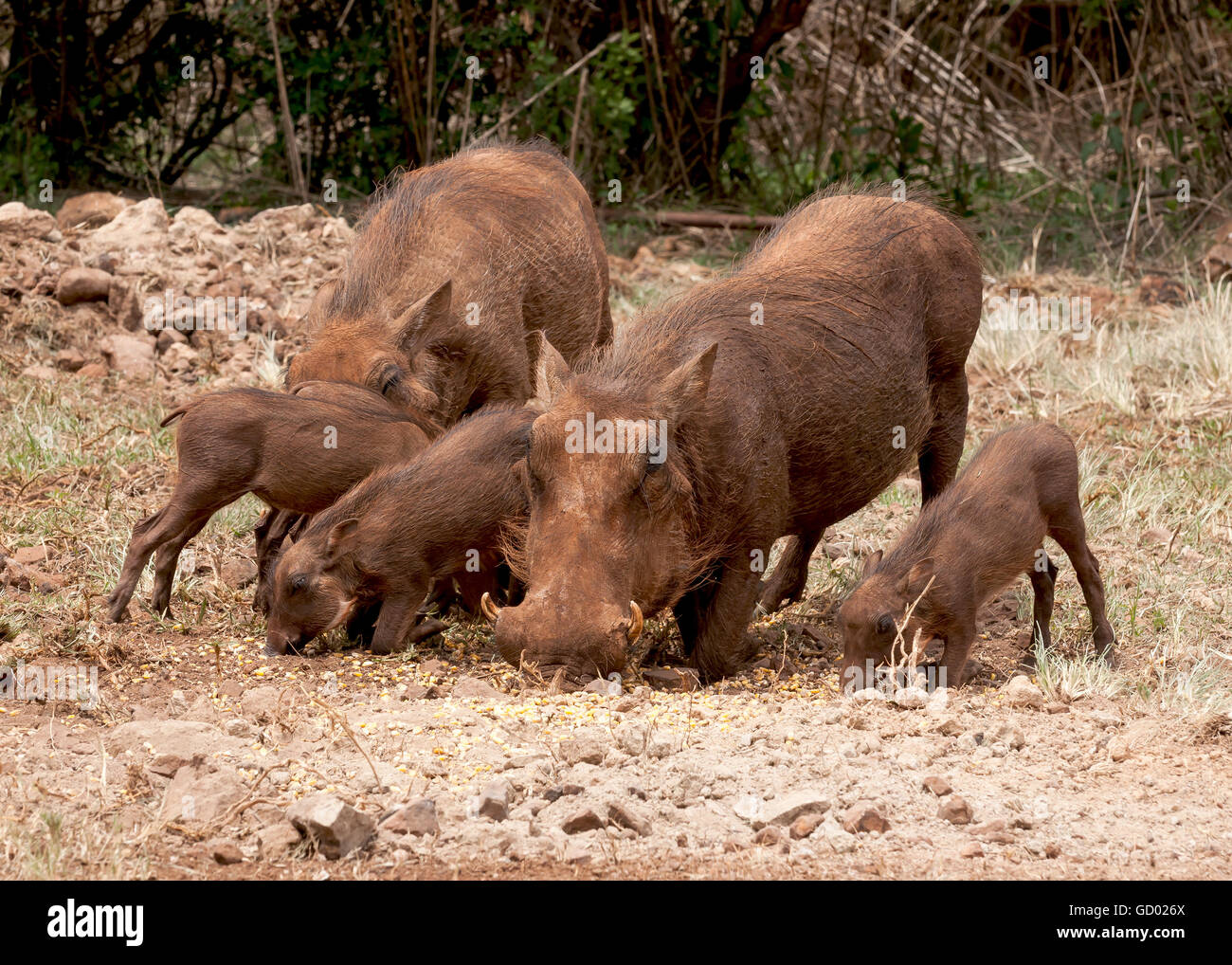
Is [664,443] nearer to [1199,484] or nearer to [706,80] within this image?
[1199,484]

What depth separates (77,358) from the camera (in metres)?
7.92

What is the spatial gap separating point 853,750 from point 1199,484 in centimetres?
361

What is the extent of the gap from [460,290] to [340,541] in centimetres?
125

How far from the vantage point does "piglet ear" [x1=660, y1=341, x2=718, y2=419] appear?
4586 mm

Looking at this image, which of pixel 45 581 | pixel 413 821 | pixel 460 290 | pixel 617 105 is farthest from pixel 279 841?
pixel 617 105

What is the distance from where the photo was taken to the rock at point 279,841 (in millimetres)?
3361

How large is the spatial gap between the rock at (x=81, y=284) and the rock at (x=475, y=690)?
15.0 feet

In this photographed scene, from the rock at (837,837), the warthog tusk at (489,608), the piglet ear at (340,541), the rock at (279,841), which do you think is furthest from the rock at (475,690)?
the rock at (837,837)

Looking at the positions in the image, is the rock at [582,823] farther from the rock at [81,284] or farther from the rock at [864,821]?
the rock at [81,284]

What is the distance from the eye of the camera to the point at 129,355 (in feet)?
26.2

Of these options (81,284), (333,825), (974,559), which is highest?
(81,284)

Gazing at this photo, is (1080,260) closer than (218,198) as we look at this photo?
Yes

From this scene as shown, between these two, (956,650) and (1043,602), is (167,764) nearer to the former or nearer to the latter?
(956,650)
